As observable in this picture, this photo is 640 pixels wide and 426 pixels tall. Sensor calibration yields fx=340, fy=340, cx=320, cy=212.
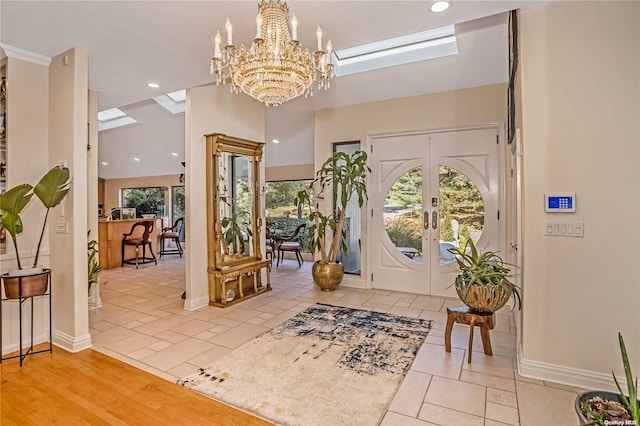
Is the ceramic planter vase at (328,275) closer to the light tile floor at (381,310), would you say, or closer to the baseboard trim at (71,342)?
the light tile floor at (381,310)

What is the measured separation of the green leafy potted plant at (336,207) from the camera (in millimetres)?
4941

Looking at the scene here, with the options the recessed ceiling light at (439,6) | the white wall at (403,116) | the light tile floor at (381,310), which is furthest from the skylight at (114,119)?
the recessed ceiling light at (439,6)

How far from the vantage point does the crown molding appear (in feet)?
10.2

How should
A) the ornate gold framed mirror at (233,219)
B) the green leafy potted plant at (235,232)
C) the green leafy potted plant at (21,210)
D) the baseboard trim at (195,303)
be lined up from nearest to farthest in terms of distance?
the green leafy potted plant at (21,210) → the baseboard trim at (195,303) → the ornate gold framed mirror at (233,219) → the green leafy potted plant at (235,232)

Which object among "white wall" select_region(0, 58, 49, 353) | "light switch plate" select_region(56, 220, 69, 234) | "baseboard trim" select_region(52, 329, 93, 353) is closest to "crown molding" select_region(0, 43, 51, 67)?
"white wall" select_region(0, 58, 49, 353)

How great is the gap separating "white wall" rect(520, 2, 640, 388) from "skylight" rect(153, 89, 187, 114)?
20.1ft

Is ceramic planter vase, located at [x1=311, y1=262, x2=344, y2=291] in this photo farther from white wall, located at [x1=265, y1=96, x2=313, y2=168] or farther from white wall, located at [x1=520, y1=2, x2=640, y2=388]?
white wall, located at [x1=520, y1=2, x2=640, y2=388]

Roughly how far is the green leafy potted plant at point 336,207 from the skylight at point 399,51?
1201mm

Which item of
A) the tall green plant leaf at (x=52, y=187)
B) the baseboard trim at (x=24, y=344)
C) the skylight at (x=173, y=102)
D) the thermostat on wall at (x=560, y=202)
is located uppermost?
the skylight at (x=173, y=102)

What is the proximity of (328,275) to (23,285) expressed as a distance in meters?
3.43

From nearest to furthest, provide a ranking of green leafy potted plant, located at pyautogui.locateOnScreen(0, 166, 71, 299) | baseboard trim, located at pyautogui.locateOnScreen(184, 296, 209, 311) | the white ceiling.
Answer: the white ceiling < green leafy potted plant, located at pyautogui.locateOnScreen(0, 166, 71, 299) < baseboard trim, located at pyautogui.locateOnScreen(184, 296, 209, 311)

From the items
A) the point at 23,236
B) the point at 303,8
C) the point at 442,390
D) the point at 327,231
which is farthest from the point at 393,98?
the point at 23,236

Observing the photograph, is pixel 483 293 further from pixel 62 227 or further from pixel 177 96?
pixel 177 96

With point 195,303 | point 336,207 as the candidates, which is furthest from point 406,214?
point 195,303
